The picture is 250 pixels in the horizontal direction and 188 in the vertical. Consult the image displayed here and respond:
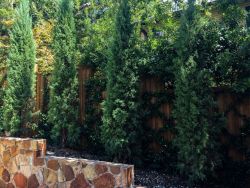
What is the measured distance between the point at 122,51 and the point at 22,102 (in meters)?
3.56

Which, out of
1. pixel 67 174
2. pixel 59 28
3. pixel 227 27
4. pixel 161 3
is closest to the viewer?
pixel 67 174

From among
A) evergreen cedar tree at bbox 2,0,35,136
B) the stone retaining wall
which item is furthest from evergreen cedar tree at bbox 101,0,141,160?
evergreen cedar tree at bbox 2,0,35,136

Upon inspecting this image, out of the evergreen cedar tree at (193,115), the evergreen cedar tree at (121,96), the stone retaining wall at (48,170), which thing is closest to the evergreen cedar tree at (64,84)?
the evergreen cedar tree at (121,96)

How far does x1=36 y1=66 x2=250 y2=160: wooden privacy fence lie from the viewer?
6.18 meters

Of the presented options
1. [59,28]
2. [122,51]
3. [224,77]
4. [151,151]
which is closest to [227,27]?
[224,77]

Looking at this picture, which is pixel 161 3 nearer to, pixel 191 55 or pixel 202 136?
pixel 191 55

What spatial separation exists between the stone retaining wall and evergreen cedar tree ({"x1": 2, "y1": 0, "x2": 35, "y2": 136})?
2.16 m

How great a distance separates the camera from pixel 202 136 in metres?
5.43

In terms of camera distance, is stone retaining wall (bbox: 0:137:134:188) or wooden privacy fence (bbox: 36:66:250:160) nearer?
stone retaining wall (bbox: 0:137:134:188)

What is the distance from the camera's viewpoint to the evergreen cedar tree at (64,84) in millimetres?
7711

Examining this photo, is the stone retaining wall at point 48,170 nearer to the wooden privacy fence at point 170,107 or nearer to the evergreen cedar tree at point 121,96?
the evergreen cedar tree at point 121,96

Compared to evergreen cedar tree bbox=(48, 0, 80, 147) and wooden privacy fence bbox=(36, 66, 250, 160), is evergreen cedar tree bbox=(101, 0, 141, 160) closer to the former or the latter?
wooden privacy fence bbox=(36, 66, 250, 160)

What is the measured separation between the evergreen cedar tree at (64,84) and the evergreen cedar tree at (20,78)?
3.15ft

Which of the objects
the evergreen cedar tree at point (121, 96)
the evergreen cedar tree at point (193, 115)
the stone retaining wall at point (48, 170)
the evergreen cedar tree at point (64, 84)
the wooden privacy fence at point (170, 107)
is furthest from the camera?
the evergreen cedar tree at point (64, 84)
